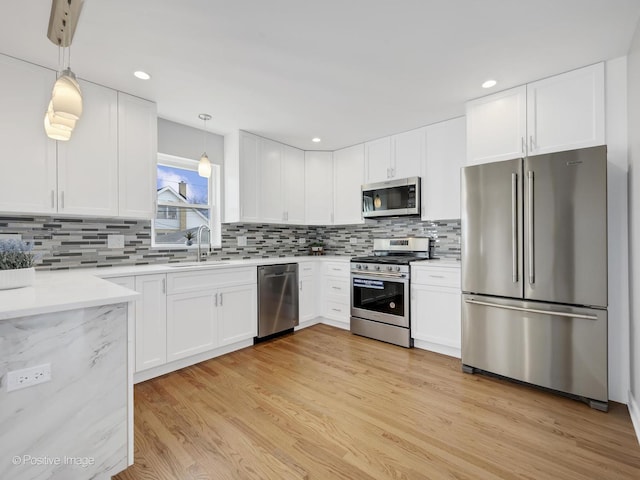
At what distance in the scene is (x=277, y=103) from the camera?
9.48 ft

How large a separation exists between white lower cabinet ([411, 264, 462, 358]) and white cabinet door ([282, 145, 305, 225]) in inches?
72.3

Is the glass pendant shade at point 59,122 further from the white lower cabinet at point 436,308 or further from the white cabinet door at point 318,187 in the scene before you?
the white cabinet door at point 318,187

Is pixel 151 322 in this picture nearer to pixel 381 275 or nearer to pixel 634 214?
pixel 381 275

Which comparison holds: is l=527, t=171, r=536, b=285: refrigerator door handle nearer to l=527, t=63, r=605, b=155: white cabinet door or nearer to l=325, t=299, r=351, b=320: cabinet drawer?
l=527, t=63, r=605, b=155: white cabinet door

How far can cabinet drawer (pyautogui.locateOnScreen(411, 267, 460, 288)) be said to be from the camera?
296cm

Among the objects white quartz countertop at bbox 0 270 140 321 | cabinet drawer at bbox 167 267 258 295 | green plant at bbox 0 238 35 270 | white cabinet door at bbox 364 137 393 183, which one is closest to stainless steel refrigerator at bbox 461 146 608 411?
white cabinet door at bbox 364 137 393 183

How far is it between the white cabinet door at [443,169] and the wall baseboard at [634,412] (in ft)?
6.29

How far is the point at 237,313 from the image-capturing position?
3.19 m

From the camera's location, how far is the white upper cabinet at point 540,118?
2266mm

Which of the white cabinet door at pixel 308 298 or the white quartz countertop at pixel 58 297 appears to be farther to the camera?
the white cabinet door at pixel 308 298

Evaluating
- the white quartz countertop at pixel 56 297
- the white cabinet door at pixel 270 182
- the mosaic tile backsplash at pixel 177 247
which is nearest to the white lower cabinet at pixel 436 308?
the mosaic tile backsplash at pixel 177 247

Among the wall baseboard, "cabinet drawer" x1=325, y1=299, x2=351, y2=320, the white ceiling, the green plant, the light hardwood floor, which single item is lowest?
the light hardwood floor

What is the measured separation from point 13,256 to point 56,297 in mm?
544

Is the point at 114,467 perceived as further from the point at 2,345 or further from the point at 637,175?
the point at 637,175
